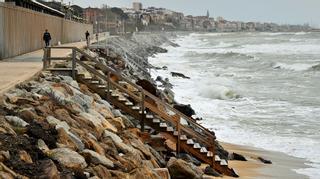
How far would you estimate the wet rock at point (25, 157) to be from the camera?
714 centimetres

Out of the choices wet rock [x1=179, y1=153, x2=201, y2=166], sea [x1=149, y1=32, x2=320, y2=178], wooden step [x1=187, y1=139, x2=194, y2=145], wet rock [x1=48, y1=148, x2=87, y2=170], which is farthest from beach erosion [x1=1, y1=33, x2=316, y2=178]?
sea [x1=149, y1=32, x2=320, y2=178]

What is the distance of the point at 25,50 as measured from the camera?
2362 centimetres

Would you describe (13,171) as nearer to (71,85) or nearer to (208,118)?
(71,85)

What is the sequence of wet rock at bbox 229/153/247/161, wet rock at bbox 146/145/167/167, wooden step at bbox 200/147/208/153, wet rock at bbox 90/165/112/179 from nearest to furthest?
wet rock at bbox 90/165/112/179
wet rock at bbox 146/145/167/167
wooden step at bbox 200/147/208/153
wet rock at bbox 229/153/247/161

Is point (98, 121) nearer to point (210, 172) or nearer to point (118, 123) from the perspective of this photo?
point (118, 123)

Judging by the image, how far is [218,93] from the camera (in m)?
28.6

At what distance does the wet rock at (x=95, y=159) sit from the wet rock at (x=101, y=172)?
275 millimetres

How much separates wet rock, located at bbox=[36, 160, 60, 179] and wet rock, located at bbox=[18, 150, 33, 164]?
0.16m

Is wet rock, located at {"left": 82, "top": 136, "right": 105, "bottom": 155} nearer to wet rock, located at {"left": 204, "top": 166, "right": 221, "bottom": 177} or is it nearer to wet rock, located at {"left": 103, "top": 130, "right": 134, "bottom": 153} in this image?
wet rock, located at {"left": 103, "top": 130, "right": 134, "bottom": 153}

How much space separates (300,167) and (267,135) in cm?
384

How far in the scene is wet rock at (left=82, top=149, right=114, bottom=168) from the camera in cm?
818

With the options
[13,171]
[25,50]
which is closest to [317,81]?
[25,50]

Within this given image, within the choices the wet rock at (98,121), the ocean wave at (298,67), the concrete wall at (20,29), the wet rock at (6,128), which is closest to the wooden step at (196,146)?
the wet rock at (98,121)

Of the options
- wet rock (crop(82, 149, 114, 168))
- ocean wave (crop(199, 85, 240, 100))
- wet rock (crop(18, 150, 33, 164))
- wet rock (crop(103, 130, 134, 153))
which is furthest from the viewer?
ocean wave (crop(199, 85, 240, 100))
